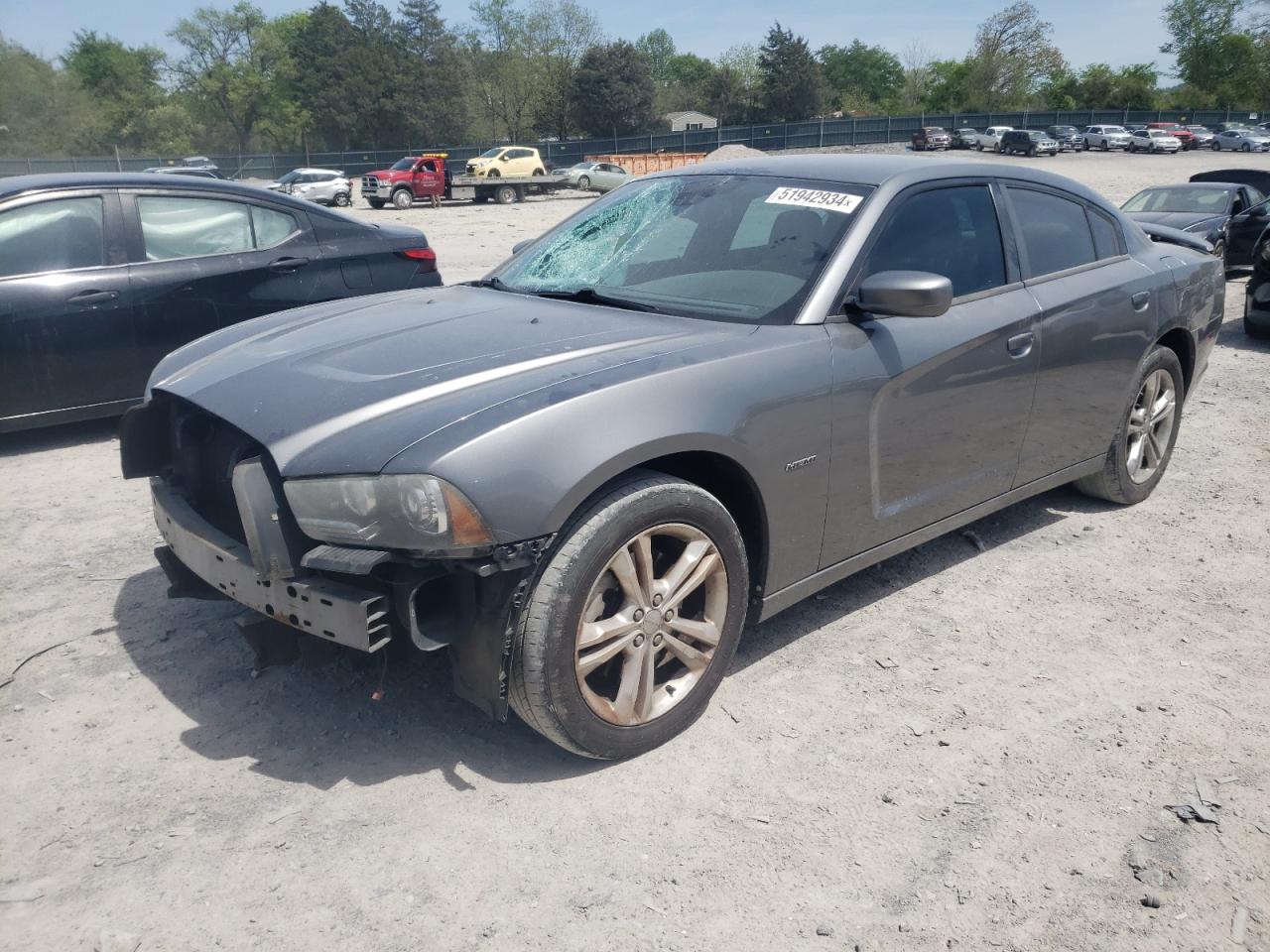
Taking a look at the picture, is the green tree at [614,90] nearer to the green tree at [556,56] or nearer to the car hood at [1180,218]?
the green tree at [556,56]

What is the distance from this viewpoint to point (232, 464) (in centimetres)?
300

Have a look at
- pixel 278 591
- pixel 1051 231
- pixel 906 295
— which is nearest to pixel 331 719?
pixel 278 591

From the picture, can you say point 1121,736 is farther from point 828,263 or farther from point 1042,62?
point 1042,62

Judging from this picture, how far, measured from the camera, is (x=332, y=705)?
321cm

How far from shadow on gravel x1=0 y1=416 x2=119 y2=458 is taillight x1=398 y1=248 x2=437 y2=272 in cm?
216

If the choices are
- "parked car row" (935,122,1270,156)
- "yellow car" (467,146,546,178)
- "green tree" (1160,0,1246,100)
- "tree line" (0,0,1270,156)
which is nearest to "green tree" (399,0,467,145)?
"tree line" (0,0,1270,156)

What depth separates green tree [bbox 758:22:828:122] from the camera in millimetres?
84250

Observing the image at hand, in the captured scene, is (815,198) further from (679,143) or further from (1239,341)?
(679,143)

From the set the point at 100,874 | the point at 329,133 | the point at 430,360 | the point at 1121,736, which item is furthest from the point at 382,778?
the point at 329,133

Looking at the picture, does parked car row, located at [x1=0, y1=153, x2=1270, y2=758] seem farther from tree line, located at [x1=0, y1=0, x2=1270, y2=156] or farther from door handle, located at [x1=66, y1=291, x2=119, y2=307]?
tree line, located at [x1=0, y1=0, x2=1270, y2=156]

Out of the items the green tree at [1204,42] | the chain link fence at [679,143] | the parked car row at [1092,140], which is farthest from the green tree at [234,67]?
the green tree at [1204,42]

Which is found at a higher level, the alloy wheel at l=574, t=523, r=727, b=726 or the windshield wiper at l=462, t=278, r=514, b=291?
the windshield wiper at l=462, t=278, r=514, b=291

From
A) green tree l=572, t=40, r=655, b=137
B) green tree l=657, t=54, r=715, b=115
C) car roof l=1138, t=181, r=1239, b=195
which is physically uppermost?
green tree l=657, t=54, r=715, b=115

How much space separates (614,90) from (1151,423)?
242 feet
